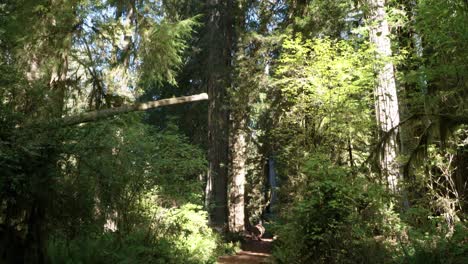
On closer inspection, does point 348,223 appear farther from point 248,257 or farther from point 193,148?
point 248,257

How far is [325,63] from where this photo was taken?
9367 mm

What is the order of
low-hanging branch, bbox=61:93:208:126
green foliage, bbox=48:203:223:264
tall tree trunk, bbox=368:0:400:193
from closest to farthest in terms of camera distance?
1. low-hanging branch, bbox=61:93:208:126
2. green foliage, bbox=48:203:223:264
3. tall tree trunk, bbox=368:0:400:193

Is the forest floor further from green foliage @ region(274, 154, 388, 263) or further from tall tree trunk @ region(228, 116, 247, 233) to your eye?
green foliage @ region(274, 154, 388, 263)

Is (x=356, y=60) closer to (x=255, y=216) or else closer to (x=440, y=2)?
(x=440, y=2)

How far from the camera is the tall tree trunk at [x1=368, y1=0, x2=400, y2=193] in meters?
8.95

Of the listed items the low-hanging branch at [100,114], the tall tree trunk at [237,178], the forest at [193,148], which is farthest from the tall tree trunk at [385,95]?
the tall tree trunk at [237,178]

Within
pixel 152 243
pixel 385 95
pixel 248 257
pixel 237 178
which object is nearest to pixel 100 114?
pixel 152 243

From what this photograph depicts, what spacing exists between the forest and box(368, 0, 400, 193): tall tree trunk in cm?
3

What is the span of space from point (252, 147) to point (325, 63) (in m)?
15.8

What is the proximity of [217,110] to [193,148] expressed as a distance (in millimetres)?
5142

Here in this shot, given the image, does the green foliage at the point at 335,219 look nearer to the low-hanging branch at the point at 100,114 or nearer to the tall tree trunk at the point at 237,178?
the low-hanging branch at the point at 100,114

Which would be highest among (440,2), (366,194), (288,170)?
(440,2)

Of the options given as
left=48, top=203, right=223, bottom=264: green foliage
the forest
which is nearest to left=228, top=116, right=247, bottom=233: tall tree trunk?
the forest

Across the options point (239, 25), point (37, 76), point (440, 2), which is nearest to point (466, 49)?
point (440, 2)
